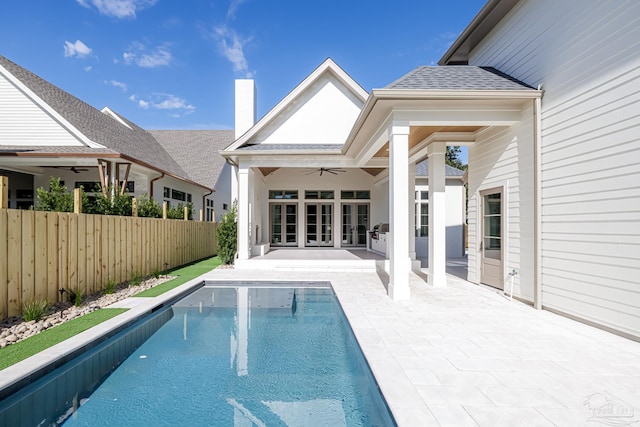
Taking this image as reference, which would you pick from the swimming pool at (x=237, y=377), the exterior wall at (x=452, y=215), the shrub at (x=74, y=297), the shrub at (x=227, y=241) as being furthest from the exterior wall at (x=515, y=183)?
the shrub at (x=74, y=297)

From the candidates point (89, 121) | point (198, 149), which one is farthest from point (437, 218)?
point (198, 149)

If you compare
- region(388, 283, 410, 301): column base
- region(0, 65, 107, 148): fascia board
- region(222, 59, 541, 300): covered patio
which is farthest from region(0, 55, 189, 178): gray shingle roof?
region(388, 283, 410, 301): column base

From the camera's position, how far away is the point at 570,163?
504 cm

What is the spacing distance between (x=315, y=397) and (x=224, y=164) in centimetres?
1947

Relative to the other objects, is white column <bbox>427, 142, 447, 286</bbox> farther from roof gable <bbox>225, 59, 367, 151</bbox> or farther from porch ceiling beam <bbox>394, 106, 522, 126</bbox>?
roof gable <bbox>225, 59, 367, 151</bbox>

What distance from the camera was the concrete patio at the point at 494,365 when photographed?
2.51m

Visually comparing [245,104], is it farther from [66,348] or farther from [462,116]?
[66,348]

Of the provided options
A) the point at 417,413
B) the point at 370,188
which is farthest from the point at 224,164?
the point at 417,413

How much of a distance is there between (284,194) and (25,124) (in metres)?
9.60

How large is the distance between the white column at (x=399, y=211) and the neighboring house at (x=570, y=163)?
2103 millimetres

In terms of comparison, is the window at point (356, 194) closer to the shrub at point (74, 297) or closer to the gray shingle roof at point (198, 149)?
the gray shingle roof at point (198, 149)

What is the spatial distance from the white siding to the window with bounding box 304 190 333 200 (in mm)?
8726

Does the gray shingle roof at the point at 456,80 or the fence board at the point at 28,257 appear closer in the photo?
the fence board at the point at 28,257

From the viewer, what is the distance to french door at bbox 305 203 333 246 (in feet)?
50.1
